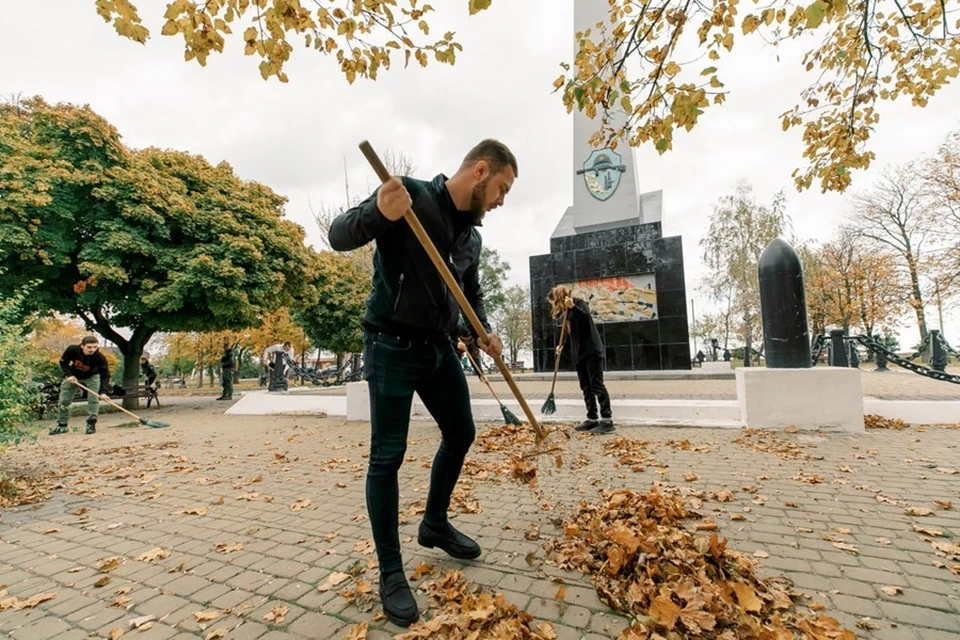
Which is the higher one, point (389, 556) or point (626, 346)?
point (626, 346)

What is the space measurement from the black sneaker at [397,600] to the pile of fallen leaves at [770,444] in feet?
14.4

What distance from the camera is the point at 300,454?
6055 mm

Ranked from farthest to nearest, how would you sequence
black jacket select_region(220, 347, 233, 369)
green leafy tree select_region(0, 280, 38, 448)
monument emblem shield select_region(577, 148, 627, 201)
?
monument emblem shield select_region(577, 148, 627, 201)
black jacket select_region(220, 347, 233, 369)
green leafy tree select_region(0, 280, 38, 448)

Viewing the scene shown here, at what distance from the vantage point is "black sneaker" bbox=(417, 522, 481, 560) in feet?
8.55

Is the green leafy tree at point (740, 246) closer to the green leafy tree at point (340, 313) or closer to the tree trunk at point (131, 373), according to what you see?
the green leafy tree at point (340, 313)

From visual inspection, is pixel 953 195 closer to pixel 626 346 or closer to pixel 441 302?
pixel 626 346

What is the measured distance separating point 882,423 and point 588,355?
13.6ft

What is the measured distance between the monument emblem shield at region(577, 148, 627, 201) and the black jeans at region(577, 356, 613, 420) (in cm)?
1397

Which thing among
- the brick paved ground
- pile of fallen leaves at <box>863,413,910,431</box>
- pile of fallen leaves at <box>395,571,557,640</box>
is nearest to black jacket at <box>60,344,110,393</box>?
the brick paved ground

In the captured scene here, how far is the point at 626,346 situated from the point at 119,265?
50.6 ft

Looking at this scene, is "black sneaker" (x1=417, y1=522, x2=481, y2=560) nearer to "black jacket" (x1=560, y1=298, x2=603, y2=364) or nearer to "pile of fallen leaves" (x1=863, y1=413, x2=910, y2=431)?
"black jacket" (x1=560, y1=298, x2=603, y2=364)

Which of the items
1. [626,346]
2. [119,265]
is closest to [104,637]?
[119,265]

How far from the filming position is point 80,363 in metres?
9.34

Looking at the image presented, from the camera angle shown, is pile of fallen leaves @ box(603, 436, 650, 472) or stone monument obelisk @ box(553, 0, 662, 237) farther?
stone monument obelisk @ box(553, 0, 662, 237)
